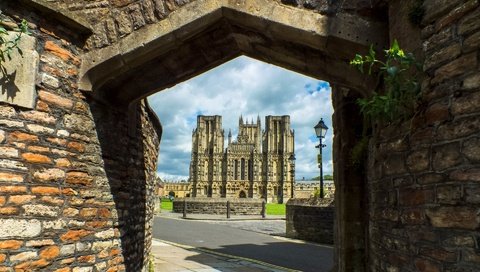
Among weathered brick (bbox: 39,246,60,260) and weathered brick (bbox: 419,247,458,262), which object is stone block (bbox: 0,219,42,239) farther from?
weathered brick (bbox: 419,247,458,262)

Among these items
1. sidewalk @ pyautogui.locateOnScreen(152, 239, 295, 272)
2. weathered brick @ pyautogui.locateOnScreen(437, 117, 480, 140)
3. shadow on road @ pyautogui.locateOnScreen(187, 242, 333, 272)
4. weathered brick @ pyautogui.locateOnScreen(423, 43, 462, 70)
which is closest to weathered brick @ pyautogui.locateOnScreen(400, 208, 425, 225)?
weathered brick @ pyautogui.locateOnScreen(437, 117, 480, 140)

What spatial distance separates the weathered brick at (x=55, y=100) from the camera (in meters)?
4.87

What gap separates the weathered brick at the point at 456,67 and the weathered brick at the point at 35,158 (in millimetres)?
4153

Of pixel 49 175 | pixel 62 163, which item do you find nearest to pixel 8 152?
pixel 49 175

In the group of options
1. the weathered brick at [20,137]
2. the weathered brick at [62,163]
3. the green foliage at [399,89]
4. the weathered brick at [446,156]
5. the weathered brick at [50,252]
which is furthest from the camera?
the weathered brick at [62,163]

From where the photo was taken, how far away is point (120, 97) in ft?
21.1

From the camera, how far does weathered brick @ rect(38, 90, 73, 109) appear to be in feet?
16.0

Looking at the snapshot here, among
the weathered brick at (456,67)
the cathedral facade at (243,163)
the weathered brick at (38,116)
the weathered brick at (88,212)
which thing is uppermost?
the cathedral facade at (243,163)

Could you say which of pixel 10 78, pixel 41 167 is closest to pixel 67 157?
pixel 41 167

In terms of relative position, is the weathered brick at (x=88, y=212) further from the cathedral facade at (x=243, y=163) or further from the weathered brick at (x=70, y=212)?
the cathedral facade at (x=243, y=163)

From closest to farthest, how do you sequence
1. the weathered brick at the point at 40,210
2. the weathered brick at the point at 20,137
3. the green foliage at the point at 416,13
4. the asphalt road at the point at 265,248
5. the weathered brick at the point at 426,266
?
the weathered brick at the point at 426,266
the green foliage at the point at 416,13
the weathered brick at the point at 20,137
the weathered brick at the point at 40,210
the asphalt road at the point at 265,248

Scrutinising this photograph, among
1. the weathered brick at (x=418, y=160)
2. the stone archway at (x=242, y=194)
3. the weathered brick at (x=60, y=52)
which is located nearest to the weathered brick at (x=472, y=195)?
the weathered brick at (x=418, y=160)

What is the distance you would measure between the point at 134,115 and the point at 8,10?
2926 millimetres

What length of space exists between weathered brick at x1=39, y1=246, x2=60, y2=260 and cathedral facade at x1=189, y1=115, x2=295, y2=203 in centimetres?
8362
